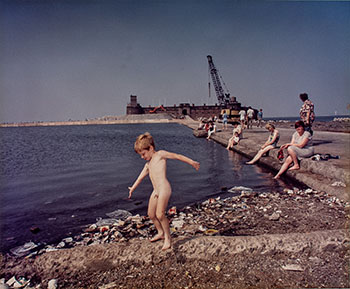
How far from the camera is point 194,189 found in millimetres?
6527

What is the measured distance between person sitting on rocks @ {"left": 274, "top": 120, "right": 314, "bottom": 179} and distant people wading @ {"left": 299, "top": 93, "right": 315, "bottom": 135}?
1214 millimetres

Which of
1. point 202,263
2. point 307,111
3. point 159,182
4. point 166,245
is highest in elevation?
point 307,111

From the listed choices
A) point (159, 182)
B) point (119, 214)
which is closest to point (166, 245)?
point (159, 182)

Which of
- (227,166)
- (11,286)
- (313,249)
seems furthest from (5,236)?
(227,166)

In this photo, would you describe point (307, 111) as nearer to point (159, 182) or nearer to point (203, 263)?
point (159, 182)

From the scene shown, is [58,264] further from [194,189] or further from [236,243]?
[194,189]

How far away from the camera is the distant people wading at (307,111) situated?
7.88 m

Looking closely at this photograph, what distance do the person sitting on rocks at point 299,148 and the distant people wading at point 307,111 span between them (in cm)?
121

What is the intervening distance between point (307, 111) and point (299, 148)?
→ 5.62 ft

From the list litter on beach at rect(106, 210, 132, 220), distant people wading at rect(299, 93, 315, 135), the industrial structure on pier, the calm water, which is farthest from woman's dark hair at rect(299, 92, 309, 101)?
the industrial structure on pier

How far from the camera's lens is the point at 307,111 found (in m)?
7.91

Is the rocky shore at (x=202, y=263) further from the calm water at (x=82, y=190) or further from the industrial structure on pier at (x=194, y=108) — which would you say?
the industrial structure on pier at (x=194, y=108)

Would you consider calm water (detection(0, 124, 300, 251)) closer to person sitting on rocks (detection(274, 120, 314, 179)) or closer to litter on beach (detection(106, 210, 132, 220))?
litter on beach (detection(106, 210, 132, 220))

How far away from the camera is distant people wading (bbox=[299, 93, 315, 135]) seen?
788cm
